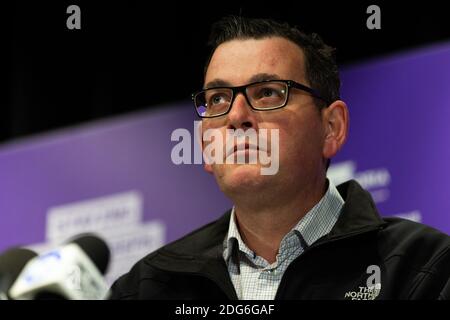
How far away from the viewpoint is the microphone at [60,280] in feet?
5.03

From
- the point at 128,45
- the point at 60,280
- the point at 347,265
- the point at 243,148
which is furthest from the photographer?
the point at 128,45

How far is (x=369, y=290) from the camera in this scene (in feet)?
6.04

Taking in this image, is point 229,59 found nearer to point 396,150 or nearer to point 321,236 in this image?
point 321,236

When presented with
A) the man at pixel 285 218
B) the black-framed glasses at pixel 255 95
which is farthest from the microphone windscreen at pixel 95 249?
the black-framed glasses at pixel 255 95

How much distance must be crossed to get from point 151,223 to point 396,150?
50.0 inches

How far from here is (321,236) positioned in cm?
206

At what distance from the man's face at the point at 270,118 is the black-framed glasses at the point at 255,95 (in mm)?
15

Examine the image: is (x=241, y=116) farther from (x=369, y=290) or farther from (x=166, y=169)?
(x=166, y=169)

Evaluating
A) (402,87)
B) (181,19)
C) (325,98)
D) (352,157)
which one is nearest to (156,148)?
(181,19)

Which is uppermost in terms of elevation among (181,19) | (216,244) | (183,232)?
(181,19)

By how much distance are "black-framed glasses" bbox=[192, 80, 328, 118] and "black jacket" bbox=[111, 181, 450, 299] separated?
31cm

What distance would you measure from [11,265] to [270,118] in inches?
28.7

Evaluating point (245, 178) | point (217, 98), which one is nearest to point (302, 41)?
point (217, 98)

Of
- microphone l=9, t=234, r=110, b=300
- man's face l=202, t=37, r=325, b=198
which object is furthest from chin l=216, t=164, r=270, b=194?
microphone l=9, t=234, r=110, b=300
